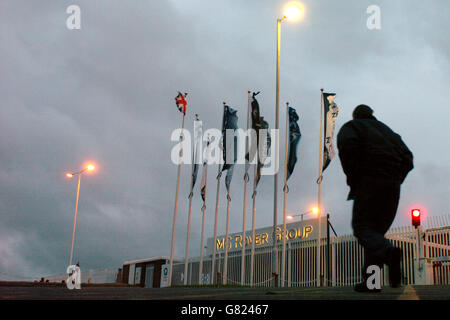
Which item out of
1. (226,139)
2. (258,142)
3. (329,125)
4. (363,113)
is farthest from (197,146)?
(363,113)

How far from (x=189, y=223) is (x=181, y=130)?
5390 mm

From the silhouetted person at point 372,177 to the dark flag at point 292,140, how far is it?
1799 centimetres

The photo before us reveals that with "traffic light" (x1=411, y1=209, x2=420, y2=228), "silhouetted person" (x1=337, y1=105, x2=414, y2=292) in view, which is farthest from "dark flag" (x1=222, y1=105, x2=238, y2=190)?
"silhouetted person" (x1=337, y1=105, x2=414, y2=292)

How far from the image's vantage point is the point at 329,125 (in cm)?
2317

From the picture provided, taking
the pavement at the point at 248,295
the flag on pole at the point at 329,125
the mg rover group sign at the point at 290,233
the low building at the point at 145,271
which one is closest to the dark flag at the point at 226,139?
the flag on pole at the point at 329,125

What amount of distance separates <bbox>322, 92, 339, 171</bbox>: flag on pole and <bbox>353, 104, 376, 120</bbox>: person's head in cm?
1736

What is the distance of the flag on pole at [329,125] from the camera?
22.8 metres

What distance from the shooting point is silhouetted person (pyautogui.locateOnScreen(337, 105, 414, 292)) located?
16.2ft

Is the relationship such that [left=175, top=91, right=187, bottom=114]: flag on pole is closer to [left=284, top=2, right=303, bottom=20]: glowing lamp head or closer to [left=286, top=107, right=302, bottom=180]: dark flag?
[left=286, top=107, right=302, bottom=180]: dark flag

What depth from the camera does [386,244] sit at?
477 cm

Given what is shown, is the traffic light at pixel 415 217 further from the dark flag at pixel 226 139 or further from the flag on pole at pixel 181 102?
A: the flag on pole at pixel 181 102

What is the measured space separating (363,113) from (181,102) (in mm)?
22268

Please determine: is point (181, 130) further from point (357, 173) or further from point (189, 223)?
point (357, 173)
